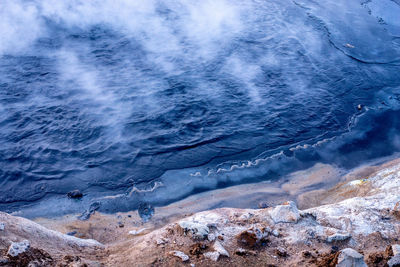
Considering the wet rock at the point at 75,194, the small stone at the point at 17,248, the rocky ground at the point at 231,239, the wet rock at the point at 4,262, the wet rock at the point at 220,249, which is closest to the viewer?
the wet rock at the point at 4,262

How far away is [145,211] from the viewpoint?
4.35 metres

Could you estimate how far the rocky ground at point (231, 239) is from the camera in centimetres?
279

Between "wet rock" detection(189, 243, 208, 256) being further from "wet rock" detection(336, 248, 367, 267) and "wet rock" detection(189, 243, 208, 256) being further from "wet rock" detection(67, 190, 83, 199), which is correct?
"wet rock" detection(67, 190, 83, 199)

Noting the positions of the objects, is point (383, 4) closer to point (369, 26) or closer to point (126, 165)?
point (369, 26)

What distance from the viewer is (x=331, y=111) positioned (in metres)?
6.71

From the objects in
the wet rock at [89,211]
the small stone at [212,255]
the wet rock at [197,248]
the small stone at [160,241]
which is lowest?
the wet rock at [89,211]

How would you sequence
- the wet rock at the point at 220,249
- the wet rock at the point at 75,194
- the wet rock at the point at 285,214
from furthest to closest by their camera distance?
the wet rock at the point at 75,194 < the wet rock at the point at 285,214 < the wet rock at the point at 220,249

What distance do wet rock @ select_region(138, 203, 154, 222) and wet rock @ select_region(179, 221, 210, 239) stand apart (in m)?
1.12

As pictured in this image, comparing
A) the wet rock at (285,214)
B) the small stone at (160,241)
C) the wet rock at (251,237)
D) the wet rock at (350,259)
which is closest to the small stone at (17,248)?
the small stone at (160,241)

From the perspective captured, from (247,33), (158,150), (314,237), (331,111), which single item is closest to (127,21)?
(247,33)

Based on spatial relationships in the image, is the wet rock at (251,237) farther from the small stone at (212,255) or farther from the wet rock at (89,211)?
the wet rock at (89,211)

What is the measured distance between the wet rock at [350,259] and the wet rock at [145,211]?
2346 mm

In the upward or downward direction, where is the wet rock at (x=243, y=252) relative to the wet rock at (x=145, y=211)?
upward

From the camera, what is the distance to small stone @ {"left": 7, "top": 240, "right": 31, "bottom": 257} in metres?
2.57
